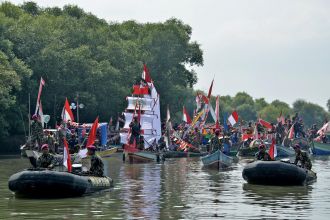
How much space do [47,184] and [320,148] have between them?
51.9 metres

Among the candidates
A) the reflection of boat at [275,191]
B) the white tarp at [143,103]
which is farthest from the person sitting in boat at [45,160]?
the white tarp at [143,103]

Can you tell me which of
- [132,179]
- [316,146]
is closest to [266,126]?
[316,146]

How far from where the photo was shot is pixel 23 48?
87.4 metres

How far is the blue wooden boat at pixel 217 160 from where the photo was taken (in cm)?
5391

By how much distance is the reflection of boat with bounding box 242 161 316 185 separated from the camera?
39844 mm

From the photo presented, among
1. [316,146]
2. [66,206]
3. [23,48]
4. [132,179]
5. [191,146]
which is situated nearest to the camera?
[66,206]

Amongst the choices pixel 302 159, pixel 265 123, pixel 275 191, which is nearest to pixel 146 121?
pixel 265 123

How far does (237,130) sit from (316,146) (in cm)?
769

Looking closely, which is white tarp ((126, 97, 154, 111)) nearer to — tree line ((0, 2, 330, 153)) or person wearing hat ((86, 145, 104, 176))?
tree line ((0, 2, 330, 153))

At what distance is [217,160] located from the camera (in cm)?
5394

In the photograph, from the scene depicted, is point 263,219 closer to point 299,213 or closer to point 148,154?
point 299,213

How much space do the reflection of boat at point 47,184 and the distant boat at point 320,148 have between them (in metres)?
49.7

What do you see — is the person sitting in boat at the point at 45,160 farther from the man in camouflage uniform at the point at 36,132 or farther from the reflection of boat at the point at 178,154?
the reflection of boat at the point at 178,154

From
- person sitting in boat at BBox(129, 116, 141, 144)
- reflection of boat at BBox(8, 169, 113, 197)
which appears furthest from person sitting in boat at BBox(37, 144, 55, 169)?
person sitting in boat at BBox(129, 116, 141, 144)
